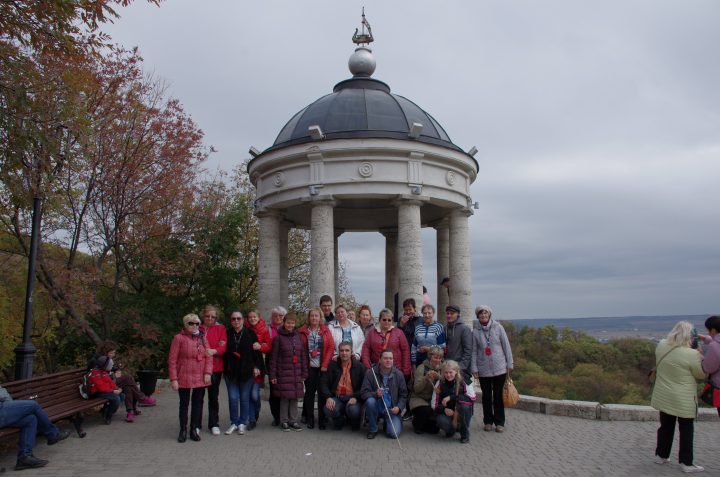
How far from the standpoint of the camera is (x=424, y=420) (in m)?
7.90

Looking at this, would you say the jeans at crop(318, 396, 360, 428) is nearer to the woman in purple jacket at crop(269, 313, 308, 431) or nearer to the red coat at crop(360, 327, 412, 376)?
the woman in purple jacket at crop(269, 313, 308, 431)

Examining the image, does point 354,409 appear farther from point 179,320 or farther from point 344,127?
point 179,320

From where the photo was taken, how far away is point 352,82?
16.1m

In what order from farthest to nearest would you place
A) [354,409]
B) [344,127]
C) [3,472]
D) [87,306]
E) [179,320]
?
[179,320] < [344,127] < [87,306] < [354,409] < [3,472]

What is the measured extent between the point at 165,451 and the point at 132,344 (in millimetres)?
7800

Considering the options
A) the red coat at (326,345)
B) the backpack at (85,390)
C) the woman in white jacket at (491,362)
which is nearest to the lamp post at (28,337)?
the backpack at (85,390)

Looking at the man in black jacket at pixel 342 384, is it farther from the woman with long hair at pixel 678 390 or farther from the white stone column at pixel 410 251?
the white stone column at pixel 410 251

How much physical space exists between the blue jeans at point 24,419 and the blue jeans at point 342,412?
380cm

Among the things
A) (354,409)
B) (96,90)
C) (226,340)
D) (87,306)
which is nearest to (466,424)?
(354,409)

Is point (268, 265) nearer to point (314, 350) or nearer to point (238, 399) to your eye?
point (314, 350)

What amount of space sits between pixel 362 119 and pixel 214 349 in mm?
7585

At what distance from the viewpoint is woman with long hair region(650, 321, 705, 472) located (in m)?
6.30

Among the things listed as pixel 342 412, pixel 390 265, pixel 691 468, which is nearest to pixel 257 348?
pixel 342 412

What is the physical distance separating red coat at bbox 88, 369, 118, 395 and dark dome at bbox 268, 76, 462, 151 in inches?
262
